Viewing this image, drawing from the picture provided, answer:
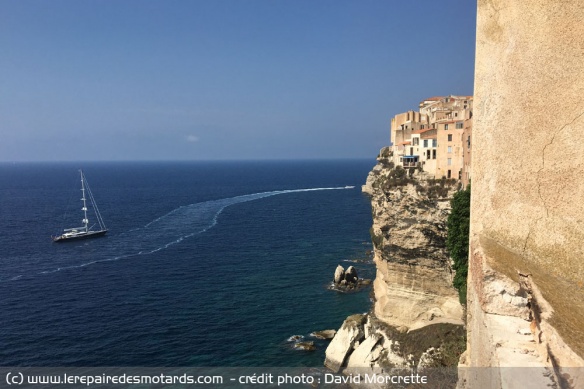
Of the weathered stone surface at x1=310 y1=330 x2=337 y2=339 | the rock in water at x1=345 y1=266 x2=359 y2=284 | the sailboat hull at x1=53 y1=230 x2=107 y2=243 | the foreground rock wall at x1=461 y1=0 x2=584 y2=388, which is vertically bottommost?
the weathered stone surface at x1=310 y1=330 x2=337 y2=339

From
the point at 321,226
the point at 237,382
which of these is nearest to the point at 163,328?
the point at 237,382

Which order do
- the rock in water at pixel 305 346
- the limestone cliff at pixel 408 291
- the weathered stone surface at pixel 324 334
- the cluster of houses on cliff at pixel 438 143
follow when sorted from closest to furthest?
the limestone cliff at pixel 408 291 < the cluster of houses on cliff at pixel 438 143 < the rock in water at pixel 305 346 < the weathered stone surface at pixel 324 334

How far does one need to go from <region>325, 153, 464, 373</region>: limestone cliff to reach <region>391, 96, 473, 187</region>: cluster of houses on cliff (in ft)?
5.66

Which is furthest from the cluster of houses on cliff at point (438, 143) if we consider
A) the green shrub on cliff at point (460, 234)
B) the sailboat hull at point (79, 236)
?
the sailboat hull at point (79, 236)

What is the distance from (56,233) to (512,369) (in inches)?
2728

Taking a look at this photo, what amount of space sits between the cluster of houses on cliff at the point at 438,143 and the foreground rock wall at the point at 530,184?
52.7 feet

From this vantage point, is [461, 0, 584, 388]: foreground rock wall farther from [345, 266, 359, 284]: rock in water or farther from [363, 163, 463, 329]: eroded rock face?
[345, 266, 359, 284]: rock in water

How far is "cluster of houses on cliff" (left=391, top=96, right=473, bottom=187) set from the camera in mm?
27281

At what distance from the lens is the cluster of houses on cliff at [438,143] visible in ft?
89.5

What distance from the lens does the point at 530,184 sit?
8.88 m

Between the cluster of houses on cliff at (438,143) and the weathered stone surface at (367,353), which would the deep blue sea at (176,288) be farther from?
the cluster of houses on cliff at (438,143)

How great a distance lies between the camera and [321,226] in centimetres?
6881

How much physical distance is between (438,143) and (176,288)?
A: 2583 centimetres

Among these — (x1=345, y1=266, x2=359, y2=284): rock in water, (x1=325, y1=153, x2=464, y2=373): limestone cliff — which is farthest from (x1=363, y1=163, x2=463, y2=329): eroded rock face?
(x1=345, y1=266, x2=359, y2=284): rock in water
